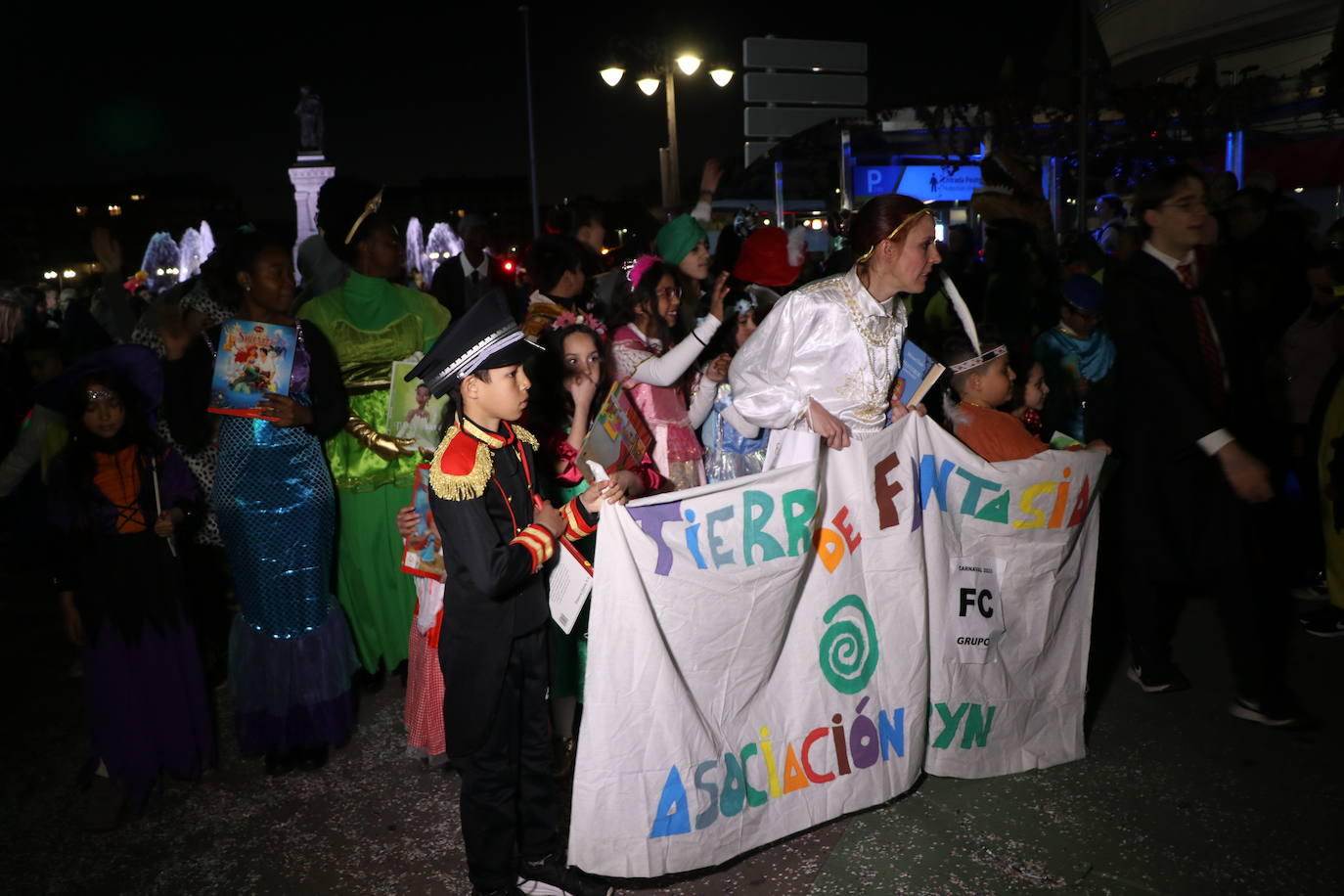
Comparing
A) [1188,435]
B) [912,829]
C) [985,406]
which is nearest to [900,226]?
[985,406]

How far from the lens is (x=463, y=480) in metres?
2.83

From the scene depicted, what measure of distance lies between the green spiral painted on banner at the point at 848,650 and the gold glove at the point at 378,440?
2279mm

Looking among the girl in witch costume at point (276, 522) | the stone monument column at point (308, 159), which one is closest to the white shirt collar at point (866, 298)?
the girl in witch costume at point (276, 522)

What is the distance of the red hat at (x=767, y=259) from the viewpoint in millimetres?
5262

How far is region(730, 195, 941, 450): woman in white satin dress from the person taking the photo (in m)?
3.69

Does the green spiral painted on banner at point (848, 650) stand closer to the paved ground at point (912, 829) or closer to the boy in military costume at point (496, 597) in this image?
the paved ground at point (912, 829)

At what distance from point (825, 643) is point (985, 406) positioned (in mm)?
1531

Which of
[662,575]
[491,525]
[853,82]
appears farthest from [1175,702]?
[853,82]

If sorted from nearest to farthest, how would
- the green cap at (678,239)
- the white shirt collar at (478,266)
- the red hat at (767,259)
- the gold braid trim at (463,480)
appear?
the gold braid trim at (463,480)
the green cap at (678,239)
the red hat at (767,259)
the white shirt collar at (478,266)

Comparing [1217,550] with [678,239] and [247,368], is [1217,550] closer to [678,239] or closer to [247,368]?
[678,239]

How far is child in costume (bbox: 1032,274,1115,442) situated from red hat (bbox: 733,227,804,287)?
1.69 m

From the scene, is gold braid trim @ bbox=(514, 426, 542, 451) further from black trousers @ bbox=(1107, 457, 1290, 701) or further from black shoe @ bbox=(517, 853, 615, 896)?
black trousers @ bbox=(1107, 457, 1290, 701)

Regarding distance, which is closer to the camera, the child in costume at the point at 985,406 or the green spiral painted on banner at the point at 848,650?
the green spiral painted on banner at the point at 848,650

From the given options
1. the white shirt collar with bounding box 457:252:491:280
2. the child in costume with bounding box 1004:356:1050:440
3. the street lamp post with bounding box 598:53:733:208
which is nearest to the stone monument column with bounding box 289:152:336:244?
the street lamp post with bounding box 598:53:733:208
